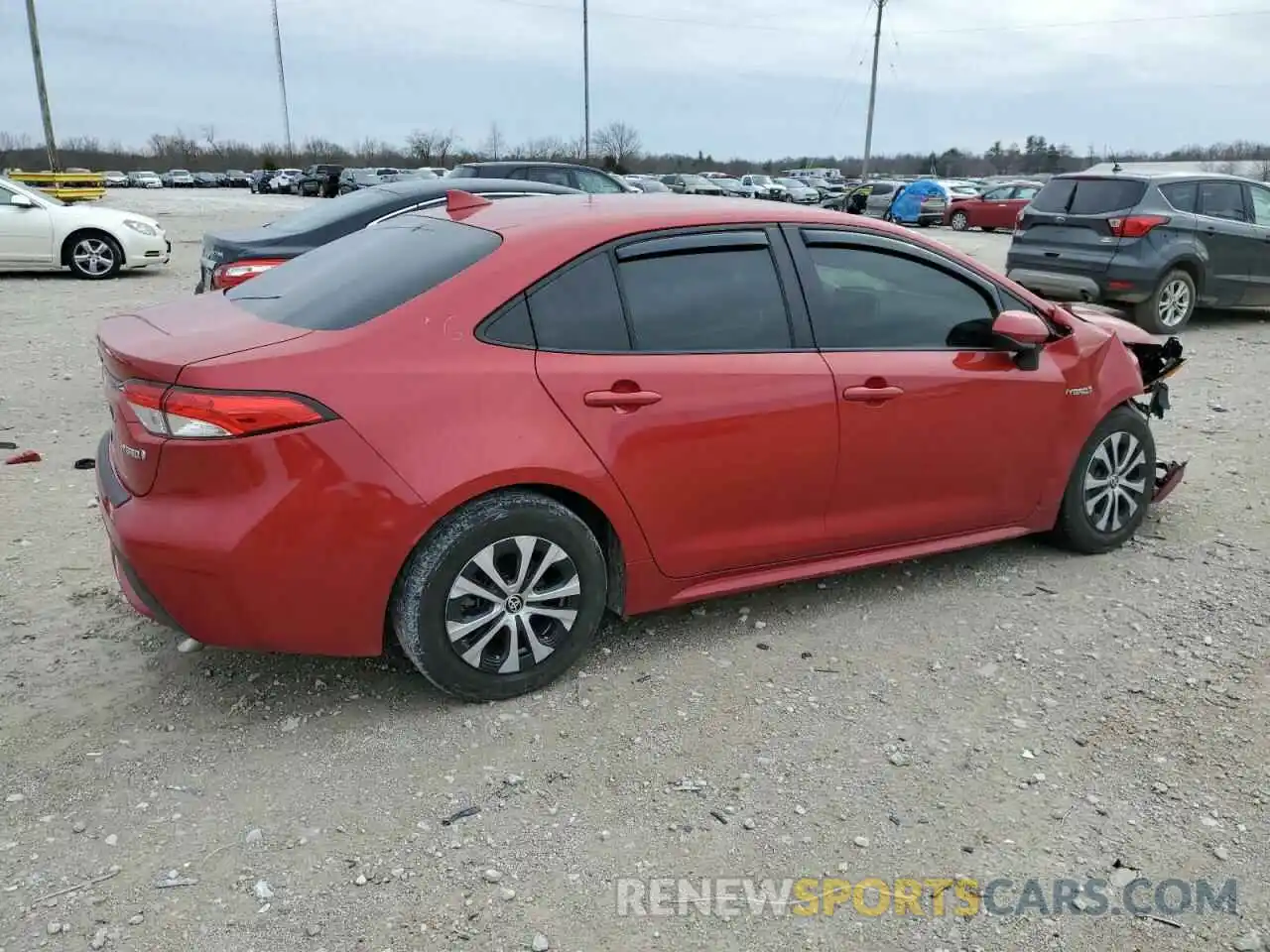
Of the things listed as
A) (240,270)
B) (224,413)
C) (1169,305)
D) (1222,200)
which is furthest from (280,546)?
(1222,200)

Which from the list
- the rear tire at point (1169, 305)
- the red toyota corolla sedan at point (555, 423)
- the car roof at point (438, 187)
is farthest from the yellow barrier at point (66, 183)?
the red toyota corolla sedan at point (555, 423)

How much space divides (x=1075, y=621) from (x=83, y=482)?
490cm

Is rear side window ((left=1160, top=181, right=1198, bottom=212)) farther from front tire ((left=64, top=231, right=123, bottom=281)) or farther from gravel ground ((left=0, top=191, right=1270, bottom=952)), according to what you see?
front tire ((left=64, top=231, right=123, bottom=281))

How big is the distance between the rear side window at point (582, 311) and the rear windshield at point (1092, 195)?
8.92m

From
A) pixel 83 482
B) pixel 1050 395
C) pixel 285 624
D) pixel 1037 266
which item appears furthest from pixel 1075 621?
pixel 1037 266

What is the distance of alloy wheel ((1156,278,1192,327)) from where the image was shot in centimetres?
1065

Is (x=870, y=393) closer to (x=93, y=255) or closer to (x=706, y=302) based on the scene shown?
(x=706, y=302)

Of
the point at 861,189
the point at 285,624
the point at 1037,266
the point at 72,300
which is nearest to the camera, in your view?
the point at 285,624

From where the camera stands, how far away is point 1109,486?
15.4 feet

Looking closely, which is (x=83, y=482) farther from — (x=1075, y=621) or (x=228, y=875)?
(x=1075, y=621)

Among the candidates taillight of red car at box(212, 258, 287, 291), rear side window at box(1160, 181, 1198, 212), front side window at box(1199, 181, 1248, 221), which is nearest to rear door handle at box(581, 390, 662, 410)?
taillight of red car at box(212, 258, 287, 291)

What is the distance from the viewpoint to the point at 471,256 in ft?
11.2

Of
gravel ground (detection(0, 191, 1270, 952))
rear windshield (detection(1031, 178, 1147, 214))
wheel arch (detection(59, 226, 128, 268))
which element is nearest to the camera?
gravel ground (detection(0, 191, 1270, 952))

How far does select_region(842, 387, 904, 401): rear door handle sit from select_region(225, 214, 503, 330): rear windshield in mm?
1368
